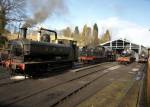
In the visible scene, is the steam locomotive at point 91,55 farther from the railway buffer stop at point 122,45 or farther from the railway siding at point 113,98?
the railway buffer stop at point 122,45

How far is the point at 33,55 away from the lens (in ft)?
68.3

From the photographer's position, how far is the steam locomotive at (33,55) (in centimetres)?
1967

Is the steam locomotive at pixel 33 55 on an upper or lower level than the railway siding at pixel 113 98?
upper

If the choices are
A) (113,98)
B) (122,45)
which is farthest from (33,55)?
(122,45)

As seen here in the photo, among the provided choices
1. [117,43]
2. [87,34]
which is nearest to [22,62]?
[117,43]

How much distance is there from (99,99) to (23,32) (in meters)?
9.92

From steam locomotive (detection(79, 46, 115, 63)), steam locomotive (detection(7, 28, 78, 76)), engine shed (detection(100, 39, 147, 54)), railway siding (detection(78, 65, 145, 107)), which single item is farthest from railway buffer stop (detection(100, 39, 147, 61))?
railway siding (detection(78, 65, 145, 107))

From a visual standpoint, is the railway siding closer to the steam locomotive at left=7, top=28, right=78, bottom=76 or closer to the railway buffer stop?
the steam locomotive at left=7, top=28, right=78, bottom=76

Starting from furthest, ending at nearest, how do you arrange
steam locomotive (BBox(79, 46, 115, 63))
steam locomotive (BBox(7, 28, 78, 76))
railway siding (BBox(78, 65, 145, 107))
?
steam locomotive (BBox(79, 46, 115, 63)) → steam locomotive (BBox(7, 28, 78, 76)) → railway siding (BBox(78, 65, 145, 107))

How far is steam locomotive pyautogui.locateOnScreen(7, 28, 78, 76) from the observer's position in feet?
64.5

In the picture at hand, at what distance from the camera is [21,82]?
17.7 meters

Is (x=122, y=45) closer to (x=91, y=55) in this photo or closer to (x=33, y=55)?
(x=91, y=55)

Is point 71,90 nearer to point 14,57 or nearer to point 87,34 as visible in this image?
point 14,57

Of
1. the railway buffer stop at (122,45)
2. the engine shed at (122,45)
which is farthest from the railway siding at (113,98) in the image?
the engine shed at (122,45)
